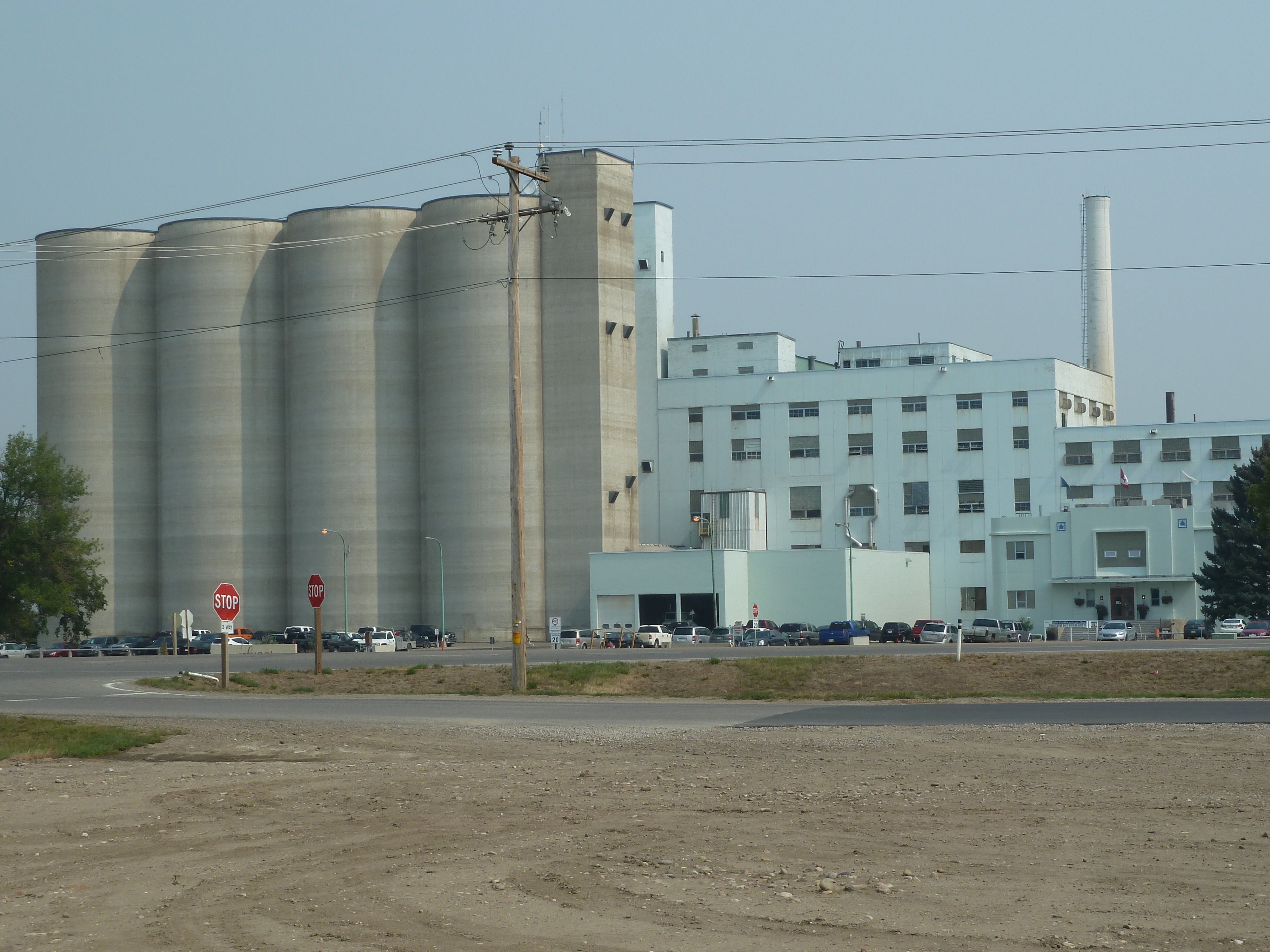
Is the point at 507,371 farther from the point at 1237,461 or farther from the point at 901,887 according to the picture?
the point at 901,887

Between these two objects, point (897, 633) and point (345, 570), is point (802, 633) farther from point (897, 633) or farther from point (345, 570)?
point (345, 570)

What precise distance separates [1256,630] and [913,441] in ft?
98.8

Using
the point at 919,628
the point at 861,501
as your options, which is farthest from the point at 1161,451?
the point at 919,628

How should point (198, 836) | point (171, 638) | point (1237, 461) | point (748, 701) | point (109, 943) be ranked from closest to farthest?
point (109, 943) < point (198, 836) < point (748, 701) < point (171, 638) < point (1237, 461)

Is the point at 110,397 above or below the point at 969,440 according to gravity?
above

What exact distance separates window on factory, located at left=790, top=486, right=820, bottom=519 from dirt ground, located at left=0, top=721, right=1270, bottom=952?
3466 inches

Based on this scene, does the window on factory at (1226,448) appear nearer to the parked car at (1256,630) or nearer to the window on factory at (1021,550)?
the window on factory at (1021,550)

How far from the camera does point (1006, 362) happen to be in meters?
A: 103

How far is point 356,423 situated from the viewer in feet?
315

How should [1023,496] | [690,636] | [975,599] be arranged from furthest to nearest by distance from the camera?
[1023,496] < [975,599] < [690,636]

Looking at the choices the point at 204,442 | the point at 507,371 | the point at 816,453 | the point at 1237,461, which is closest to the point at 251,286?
the point at 204,442

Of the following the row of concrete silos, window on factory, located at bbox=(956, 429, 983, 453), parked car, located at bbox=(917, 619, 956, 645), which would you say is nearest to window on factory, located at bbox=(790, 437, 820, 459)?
window on factory, located at bbox=(956, 429, 983, 453)

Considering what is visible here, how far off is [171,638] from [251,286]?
2631cm

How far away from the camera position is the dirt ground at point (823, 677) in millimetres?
38625
